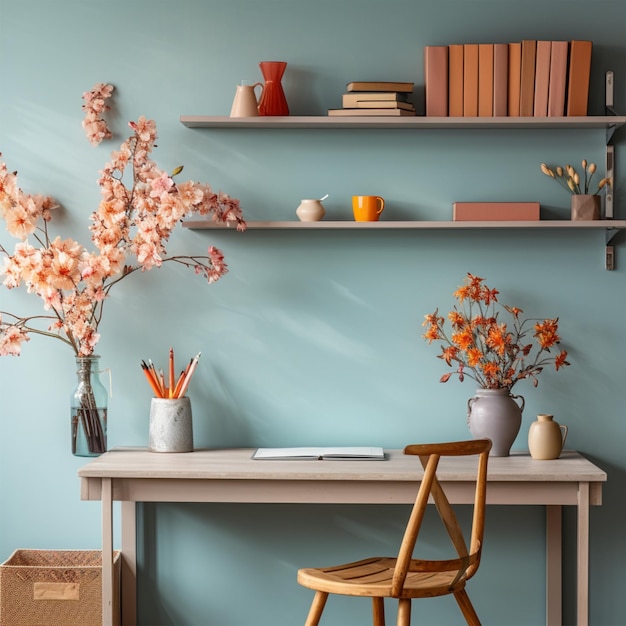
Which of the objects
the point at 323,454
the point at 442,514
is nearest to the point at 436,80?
the point at 323,454

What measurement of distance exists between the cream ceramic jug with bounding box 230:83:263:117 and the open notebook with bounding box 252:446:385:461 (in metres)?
1.14

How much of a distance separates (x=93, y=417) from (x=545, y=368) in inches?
62.4

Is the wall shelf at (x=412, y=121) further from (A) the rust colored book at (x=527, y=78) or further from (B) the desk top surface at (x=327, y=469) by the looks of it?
(B) the desk top surface at (x=327, y=469)

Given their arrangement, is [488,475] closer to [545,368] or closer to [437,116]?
[545,368]

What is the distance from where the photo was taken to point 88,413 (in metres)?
3.14

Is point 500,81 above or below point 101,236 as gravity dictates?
above

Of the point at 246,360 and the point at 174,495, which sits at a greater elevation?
the point at 246,360

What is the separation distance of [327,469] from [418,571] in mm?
570

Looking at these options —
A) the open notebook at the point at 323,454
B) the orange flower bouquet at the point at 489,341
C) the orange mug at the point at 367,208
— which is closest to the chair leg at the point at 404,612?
the open notebook at the point at 323,454

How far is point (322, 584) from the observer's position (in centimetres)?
237

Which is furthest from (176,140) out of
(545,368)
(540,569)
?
(540,569)

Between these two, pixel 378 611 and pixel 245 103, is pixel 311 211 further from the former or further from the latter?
pixel 378 611

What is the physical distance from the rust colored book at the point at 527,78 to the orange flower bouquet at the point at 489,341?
0.60 metres

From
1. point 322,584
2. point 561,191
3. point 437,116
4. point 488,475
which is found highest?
point 437,116
